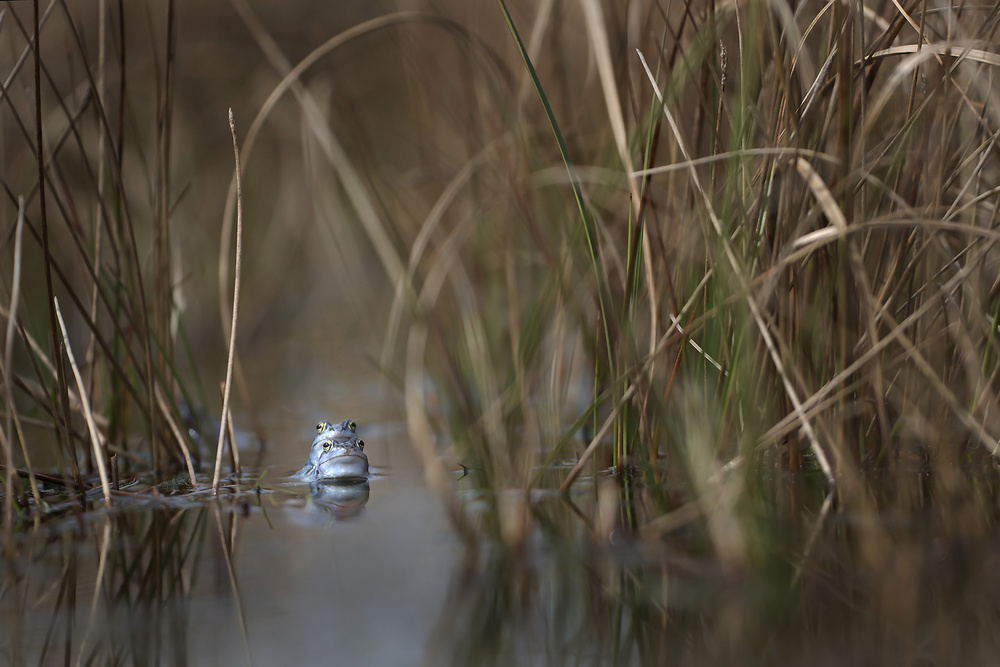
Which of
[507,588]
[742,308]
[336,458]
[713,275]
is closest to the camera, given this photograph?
[507,588]

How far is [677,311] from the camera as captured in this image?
81.8 inches

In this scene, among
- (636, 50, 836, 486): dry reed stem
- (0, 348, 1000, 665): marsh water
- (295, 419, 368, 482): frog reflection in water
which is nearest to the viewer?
(0, 348, 1000, 665): marsh water

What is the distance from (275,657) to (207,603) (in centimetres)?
28

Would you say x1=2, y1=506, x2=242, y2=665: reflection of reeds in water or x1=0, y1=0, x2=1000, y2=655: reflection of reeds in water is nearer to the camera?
x1=2, y1=506, x2=242, y2=665: reflection of reeds in water

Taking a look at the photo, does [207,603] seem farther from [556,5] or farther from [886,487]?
[556,5]

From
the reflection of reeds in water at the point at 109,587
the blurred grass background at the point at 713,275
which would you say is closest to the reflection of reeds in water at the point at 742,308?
the blurred grass background at the point at 713,275

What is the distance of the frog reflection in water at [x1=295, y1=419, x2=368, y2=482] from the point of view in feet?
8.18

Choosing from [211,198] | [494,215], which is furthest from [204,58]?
[494,215]

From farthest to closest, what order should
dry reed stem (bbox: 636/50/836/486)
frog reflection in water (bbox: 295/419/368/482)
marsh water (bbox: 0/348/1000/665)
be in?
1. frog reflection in water (bbox: 295/419/368/482)
2. dry reed stem (bbox: 636/50/836/486)
3. marsh water (bbox: 0/348/1000/665)

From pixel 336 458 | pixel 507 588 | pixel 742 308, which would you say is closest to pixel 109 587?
pixel 507 588

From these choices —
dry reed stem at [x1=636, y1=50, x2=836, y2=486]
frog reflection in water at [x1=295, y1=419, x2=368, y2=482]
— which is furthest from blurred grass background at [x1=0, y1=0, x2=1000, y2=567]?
frog reflection in water at [x1=295, y1=419, x2=368, y2=482]

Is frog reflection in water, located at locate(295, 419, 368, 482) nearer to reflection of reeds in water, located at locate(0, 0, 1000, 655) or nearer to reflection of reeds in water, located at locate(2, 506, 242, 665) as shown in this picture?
reflection of reeds in water, located at locate(0, 0, 1000, 655)

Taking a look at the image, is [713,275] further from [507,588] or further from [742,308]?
[507,588]

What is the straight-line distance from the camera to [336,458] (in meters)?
2.51
